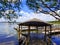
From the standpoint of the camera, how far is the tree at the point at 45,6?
533 cm

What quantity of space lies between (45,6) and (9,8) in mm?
1087

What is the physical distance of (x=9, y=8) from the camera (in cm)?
495

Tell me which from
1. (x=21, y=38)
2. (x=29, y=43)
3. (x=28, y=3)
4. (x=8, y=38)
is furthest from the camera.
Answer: (x=8, y=38)

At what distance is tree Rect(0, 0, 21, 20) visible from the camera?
480 cm

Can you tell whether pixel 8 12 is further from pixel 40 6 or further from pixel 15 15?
pixel 40 6

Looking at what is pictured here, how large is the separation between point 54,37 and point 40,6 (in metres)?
11.0

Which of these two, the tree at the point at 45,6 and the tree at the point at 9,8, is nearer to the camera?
the tree at the point at 9,8

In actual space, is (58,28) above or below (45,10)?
below

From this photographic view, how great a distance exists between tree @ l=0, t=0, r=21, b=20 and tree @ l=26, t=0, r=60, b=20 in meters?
0.48

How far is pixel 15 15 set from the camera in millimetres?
5004

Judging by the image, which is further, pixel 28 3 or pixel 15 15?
pixel 28 3

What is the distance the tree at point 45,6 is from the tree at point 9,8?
0.48 m

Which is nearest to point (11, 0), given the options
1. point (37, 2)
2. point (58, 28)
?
point (37, 2)

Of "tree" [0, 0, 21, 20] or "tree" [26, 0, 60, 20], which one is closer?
"tree" [0, 0, 21, 20]
